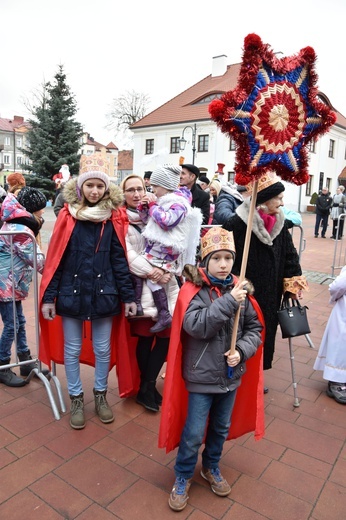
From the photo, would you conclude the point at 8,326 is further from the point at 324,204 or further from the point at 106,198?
the point at 324,204

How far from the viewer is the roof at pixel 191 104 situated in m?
36.2

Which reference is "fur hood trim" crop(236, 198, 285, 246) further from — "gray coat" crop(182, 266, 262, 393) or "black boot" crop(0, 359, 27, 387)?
"black boot" crop(0, 359, 27, 387)

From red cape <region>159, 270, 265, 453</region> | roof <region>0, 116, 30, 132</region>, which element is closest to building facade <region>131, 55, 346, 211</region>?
red cape <region>159, 270, 265, 453</region>

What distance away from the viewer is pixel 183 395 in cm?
263

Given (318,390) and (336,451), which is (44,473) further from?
(318,390)

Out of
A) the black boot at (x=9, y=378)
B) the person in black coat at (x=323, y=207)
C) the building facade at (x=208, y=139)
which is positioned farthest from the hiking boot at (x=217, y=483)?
the building facade at (x=208, y=139)

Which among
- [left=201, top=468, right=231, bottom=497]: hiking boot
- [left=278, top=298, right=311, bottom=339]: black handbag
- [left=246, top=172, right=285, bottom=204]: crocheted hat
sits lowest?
[left=201, top=468, right=231, bottom=497]: hiking boot

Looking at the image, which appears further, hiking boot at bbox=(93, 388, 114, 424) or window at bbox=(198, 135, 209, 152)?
window at bbox=(198, 135, 209, 152)

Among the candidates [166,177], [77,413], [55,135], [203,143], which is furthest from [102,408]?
[203,143]

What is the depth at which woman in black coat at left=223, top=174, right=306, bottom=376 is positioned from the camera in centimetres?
338

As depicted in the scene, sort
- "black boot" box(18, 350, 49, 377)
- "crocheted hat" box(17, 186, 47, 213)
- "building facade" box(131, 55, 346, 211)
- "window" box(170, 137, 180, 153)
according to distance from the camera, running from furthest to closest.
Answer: "window" box(170, 137, 180, 153)
"building facade" box(131, 55, 346, 211)
"black boot" box(18, 350, 49, 377)
"crocheted hat" box(17, 186, 47, 213)

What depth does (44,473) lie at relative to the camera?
2.65 meters

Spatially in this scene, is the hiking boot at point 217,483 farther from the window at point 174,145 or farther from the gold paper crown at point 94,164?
the window at point 174,145

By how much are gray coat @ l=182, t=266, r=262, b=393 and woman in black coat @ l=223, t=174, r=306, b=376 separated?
1010 millimetres
